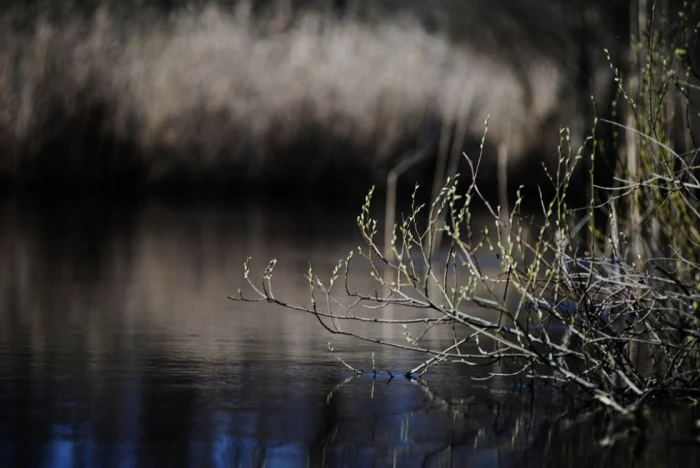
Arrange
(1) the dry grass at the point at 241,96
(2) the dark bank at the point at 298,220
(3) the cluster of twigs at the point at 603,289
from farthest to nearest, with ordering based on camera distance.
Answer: (1) the dry grass at the point at 241,96, (3) the cluster of twigs at the point at 603,289, (2) the dark bank at the point at 298,220

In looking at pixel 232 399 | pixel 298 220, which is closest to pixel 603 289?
pixel 232 399

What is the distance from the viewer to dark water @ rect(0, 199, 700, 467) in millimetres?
4105

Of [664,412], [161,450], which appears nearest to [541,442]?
[664,412]

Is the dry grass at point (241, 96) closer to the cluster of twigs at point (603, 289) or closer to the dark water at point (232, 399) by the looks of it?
the dark water at point (232, 399)

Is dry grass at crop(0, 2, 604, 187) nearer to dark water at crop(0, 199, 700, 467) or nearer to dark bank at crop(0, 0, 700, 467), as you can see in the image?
dark bank at crop(0, 0, 700, 467)

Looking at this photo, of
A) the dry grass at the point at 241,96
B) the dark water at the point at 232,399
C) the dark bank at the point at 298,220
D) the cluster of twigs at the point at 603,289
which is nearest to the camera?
the dark water at the point at 232,399

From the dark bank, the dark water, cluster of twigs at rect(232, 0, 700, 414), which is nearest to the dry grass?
the dark bank

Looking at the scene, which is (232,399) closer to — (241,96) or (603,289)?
(603,289)

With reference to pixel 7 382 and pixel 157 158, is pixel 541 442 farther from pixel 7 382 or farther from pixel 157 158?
pixel 157 158

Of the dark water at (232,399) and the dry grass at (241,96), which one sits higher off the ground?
the dry grass at (241,96)

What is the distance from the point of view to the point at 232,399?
15.8 feet

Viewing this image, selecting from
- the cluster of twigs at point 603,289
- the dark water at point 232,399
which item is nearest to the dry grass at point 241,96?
the dark water at point 232,399

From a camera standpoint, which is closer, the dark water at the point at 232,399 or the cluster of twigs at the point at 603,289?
the dark water at the point at 232,399

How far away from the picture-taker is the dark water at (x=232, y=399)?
4.11 meters
